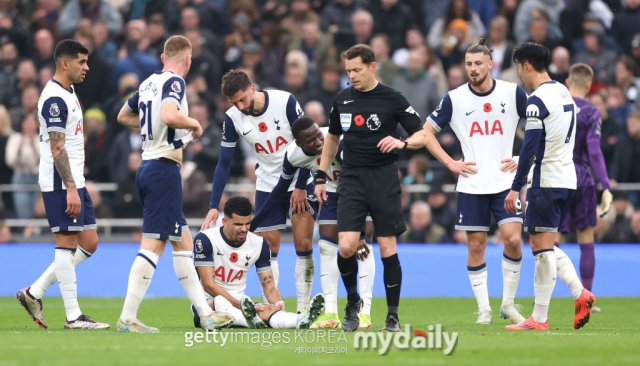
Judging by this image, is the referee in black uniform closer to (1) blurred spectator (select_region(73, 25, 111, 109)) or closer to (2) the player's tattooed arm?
(2) the player's tattooed arm

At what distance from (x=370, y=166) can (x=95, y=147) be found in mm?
9814

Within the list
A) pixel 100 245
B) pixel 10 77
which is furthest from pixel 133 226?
pixel 10 77

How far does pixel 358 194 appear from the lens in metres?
7.88

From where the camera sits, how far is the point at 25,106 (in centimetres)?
Result: 1691

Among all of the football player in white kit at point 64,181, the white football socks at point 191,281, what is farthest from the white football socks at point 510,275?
the football player in white kit at point 64,181

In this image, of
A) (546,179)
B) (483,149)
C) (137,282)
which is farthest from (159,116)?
(546,179)

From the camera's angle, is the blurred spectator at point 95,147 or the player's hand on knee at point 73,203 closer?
the player's hand on knee at point 73,203

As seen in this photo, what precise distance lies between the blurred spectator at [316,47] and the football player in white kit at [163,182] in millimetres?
9102

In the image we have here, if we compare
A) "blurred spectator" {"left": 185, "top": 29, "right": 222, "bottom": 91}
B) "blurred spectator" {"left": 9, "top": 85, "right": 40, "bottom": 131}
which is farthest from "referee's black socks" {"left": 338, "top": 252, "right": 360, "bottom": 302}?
"blurred spectator" {"left": 9, "top": 85, "right": 40, "bottom": 131}

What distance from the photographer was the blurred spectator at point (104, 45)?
18203 mm

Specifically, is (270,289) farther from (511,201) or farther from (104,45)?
(104,45)

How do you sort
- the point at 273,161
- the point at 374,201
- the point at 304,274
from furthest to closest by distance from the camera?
1. the point at 273,161
2. the point at 304,274
3. the point at 374,201

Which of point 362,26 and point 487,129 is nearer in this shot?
point 487,129

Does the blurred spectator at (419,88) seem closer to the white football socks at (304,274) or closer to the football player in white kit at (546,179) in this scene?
the white football socks at (304,274)
